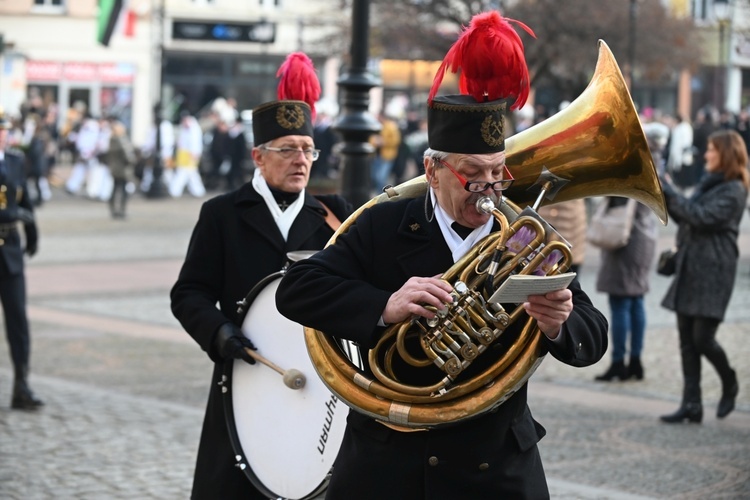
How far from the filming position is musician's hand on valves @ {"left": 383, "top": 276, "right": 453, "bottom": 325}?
11.6ft

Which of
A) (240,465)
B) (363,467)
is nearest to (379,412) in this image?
(363,467)

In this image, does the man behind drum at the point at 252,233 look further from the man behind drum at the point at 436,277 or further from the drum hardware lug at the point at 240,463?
the man behind drum at the point at 436,277

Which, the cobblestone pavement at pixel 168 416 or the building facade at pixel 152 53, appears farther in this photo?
the building facade at pixel 152 53

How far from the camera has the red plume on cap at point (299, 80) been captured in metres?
5.52

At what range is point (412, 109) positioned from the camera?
136ft

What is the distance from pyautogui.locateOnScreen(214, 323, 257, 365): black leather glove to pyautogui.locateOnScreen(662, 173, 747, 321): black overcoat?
437 cm

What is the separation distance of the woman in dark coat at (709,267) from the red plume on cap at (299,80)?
380cm

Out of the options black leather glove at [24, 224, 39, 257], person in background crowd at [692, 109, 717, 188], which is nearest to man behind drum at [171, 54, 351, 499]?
black leather glove at [24, 224, 39, 257]

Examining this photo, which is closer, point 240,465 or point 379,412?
point 379,412

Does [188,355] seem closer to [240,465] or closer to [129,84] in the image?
[240,465]

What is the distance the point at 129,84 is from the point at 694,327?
134 ft

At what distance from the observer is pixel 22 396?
29.5ft

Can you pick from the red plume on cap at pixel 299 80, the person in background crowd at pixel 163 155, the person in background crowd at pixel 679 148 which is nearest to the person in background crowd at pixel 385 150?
the person in background crowd at pixel 163 155

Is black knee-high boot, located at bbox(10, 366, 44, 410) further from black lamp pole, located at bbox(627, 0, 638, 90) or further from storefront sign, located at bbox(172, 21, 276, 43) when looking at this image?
storefront sign, located at bbox(172, 21, 276, 43)
